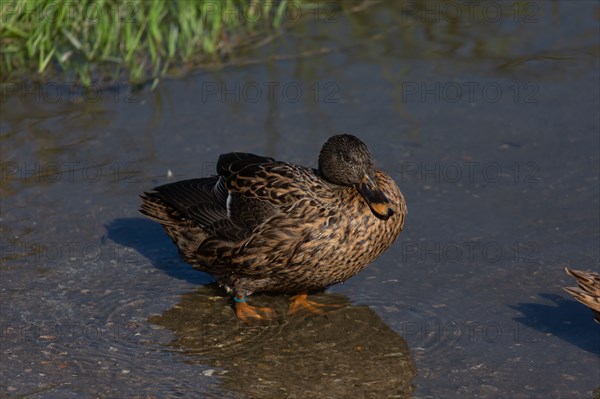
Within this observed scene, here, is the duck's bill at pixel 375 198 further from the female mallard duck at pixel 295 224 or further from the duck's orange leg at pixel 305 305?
the duck's orange leg at pixel 305 305

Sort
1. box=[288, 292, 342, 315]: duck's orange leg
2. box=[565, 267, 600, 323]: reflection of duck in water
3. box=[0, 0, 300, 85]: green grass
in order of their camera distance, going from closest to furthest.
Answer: box=[565, 267, 600, 323]: reflection of duck in water, box=[288, 292, 342, 315]: duck's orange leg, box=[0, 0, 300, 85]: green grass

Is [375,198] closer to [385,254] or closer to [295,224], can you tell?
[295,224]

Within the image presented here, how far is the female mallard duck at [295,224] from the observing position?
620 cm

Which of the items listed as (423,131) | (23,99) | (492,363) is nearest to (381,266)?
(492,363)

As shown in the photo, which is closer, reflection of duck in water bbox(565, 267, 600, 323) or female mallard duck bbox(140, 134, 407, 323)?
reflection of duck in water bbox(565, 267, 600, 323)

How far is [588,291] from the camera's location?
584cm

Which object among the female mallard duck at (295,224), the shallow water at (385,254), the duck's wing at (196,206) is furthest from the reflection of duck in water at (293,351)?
the duck's wing at (196,206)

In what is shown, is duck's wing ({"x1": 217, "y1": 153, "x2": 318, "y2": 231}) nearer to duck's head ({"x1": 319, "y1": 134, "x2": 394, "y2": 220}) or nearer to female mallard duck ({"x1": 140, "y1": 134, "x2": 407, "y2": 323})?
female mallard duck ({"x1": 140, "y1": 134, "x2": 407, "y2": 323})

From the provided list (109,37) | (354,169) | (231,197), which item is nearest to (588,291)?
(354,169)

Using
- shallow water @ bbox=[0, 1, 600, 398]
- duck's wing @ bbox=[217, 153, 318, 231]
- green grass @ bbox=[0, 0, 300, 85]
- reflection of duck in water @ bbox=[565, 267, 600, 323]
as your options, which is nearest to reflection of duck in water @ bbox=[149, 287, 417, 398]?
shallow water @ bbox=[0, 1, 600, 398]

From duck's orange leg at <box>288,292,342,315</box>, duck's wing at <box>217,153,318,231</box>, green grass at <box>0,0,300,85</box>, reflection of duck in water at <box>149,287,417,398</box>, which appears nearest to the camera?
reflection of duck in water at <box>149,287,417,398</box>

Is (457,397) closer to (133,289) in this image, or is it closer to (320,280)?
(320,280)

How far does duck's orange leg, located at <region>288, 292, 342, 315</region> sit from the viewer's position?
21.4 ft

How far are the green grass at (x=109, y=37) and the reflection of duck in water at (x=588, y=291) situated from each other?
4728 millimetres
